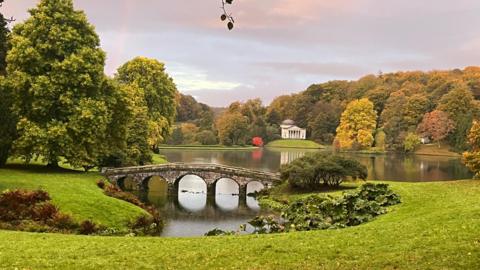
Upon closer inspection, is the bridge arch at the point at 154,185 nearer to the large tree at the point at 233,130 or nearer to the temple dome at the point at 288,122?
the large tree at the point at 233,130

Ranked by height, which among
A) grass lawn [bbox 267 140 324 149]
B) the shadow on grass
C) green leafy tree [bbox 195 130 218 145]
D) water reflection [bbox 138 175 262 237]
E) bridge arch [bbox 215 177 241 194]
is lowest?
water reflection [bbox 138 175 262 237]

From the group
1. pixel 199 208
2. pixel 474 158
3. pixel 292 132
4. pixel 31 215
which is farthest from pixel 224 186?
pixel 292 132

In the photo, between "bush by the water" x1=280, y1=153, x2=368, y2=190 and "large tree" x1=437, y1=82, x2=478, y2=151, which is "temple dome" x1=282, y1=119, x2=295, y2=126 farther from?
"bush by the water" x1=280, y1=153, x2=368, y2=190

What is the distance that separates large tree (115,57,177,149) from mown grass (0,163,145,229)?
2400 cm

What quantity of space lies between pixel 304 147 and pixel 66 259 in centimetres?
12990

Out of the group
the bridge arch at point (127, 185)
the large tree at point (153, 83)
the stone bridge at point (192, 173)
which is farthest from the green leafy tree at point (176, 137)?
the stone bridge at point (192, 173)

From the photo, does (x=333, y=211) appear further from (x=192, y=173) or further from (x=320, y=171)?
(x=192, y=173)

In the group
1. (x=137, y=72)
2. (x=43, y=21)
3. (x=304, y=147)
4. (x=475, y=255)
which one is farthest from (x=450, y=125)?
(x=475, y=255)

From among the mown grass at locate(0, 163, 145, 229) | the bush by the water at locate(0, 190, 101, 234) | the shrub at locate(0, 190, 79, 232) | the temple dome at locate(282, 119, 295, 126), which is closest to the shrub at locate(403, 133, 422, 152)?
the temple dome at locate(282, 119, 295, 126)

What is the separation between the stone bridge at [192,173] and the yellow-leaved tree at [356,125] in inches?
2835

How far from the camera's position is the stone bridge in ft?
149

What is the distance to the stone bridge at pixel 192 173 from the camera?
4531cm

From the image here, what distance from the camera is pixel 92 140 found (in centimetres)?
3816

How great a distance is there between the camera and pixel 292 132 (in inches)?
5979
